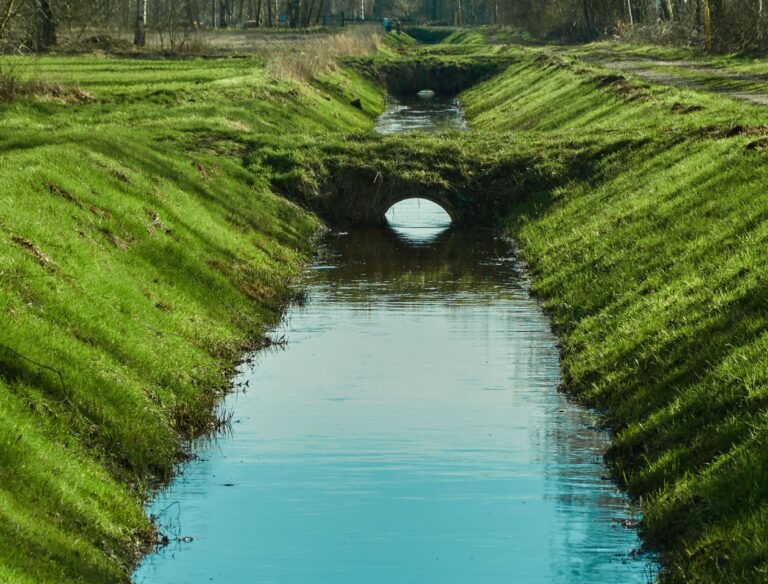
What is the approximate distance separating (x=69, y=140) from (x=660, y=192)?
11.6 m

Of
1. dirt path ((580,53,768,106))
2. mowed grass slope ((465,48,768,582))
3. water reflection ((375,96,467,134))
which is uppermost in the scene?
dirt path ((580,53,768,106))

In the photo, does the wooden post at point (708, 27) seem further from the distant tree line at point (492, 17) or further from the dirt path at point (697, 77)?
the dirt path at point (697, 77)

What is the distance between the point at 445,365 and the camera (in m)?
19.0

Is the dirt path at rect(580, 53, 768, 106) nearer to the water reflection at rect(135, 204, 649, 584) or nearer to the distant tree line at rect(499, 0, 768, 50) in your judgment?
the distant tree line at rect(499, 0, 768, 50)

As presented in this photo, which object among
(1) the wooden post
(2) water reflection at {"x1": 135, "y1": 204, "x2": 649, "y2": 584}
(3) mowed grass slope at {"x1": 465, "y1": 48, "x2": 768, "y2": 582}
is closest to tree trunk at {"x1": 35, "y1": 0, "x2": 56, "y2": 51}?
(1) the wooden post

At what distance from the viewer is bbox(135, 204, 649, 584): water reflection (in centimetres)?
1133

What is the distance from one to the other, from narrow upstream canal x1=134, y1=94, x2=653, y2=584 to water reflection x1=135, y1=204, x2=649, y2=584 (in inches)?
1.0

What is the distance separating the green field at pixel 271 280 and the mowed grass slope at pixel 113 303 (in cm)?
4

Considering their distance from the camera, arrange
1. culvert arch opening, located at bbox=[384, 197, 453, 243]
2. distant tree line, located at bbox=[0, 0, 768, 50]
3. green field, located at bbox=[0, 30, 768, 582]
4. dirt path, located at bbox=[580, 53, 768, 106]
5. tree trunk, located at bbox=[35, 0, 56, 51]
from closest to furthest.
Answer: green field, located at bbox=[0, 30, 768, 582]
culvert arch opening, located at bbox=[384, 197, 453, 243]
dirt path, located at bbox=[580, 53, 768, 106]
distant tree line, located at bbox=[0, 0, 768, 50]
tree trunk, located at bbox=[35, 0, 56, 51]

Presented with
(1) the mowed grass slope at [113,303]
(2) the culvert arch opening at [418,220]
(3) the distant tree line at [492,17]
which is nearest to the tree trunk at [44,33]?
(3) the distant tree line at [492,17]

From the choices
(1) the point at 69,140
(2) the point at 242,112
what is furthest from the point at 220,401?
(2) the point at 242,112

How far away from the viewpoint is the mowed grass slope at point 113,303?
11.2 metres

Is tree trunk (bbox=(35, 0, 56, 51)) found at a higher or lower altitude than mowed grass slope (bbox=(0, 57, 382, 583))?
higher

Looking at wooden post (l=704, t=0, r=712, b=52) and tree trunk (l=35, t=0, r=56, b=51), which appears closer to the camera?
wooden post (l=704, t=0, r=712, b=52)
